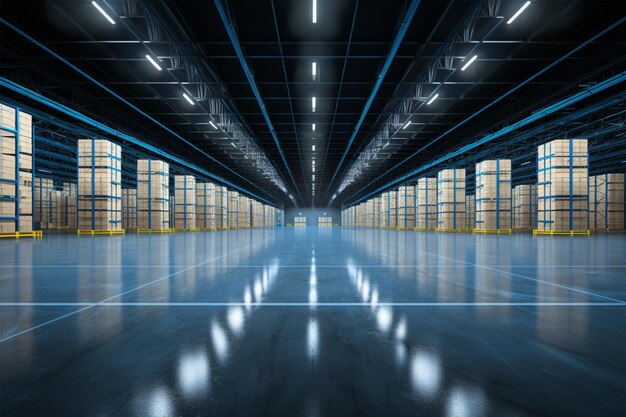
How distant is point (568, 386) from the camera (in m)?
1.79

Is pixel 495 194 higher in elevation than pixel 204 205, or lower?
higher

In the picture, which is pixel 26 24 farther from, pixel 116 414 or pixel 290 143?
pixel 290 143

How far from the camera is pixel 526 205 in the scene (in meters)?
29.8

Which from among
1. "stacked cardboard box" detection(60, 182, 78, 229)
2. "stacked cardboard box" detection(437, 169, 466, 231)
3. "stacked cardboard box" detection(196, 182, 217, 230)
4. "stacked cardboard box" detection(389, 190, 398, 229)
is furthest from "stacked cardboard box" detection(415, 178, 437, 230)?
"stacked cardboard box" detection(60, 182, 78, 229)

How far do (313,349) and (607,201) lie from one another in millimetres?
34889

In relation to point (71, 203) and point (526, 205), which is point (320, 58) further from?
point (71, 203)

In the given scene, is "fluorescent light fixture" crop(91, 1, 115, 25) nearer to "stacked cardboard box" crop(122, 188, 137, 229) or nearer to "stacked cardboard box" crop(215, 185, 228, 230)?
"stacked cardboard box" crop(122, 188, 137, 229)

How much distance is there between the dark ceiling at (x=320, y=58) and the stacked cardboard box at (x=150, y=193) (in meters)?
3.92

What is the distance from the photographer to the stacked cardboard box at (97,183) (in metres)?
17.6

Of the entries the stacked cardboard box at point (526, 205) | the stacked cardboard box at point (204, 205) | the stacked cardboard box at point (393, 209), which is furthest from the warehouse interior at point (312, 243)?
the stacked cardboard box at point (393, 209)

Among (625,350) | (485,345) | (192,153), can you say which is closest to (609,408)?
(485,345)

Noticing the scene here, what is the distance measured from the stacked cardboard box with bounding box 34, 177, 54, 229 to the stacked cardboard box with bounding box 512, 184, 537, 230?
149 ft

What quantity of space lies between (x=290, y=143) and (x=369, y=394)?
23278 millimetres

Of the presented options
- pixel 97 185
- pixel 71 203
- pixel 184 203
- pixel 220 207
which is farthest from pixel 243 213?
pixel 97 185
